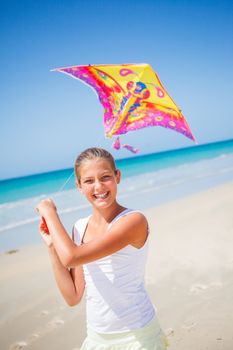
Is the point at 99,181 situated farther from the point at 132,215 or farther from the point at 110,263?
the point at 110,263

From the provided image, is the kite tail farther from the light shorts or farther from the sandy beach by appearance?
the sandy beach

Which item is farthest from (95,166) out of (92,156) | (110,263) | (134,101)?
(134,101)

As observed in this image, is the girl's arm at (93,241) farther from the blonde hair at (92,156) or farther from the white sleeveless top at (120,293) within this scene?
the blonde hair at (92,156)

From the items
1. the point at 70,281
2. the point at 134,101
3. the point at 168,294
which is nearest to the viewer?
the point at 70,281

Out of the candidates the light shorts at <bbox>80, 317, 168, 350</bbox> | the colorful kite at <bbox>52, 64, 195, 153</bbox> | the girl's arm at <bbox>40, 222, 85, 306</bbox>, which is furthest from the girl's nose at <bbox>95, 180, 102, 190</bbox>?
the light shorts at <bbox>80, 317, 168, 350</bbox>

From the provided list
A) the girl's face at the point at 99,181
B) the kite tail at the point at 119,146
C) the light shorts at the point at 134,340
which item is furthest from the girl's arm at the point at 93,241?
the kite tail at the point at 119,146

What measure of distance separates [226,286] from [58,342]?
2.43m

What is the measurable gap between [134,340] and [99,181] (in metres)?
0.92

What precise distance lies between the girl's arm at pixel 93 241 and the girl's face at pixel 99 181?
20 centimetres

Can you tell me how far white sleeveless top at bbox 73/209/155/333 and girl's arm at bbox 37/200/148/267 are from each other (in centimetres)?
8

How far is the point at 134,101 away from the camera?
2381 mm

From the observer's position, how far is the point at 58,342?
12.1 feet

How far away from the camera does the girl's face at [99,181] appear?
1912mm

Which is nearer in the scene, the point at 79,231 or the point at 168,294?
the point at 79,231
